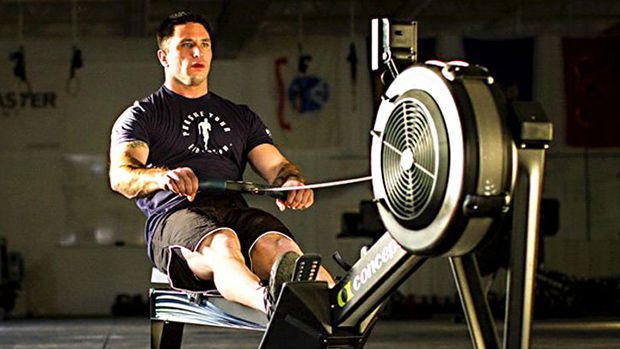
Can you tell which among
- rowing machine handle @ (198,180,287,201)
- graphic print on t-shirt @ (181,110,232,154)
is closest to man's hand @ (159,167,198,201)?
rowing machine handle @ (198,180,287,201)

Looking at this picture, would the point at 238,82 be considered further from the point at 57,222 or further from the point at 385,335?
the point at 385,335

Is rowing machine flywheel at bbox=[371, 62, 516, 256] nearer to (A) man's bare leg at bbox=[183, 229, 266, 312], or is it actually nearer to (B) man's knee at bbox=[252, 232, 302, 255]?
(A) man's bare leg at bbox=[183, 229, 266, 312]

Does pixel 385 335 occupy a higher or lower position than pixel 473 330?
lower

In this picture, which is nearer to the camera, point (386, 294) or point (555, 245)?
point (386, 294)

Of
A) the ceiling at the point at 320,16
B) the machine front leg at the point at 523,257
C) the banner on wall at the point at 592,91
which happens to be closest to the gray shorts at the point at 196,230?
the machine front leg at the point at 523,257

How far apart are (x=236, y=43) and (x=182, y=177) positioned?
8190mm

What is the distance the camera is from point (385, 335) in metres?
7.85

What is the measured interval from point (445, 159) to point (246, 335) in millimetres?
5512

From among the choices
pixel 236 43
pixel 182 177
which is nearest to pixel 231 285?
pixel 182 177

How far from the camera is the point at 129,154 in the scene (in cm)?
342

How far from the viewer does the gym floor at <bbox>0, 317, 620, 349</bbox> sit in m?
6.81

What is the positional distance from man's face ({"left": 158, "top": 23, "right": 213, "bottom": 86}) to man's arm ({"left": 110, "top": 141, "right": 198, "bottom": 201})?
1.04 feet

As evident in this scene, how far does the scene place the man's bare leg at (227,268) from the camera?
304cm

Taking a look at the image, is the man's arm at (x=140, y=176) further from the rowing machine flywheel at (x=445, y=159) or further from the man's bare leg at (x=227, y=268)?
the rowing machine flywheel at (x=445, y=159)
